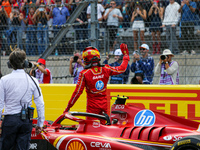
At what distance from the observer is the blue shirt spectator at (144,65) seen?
8.35 meters

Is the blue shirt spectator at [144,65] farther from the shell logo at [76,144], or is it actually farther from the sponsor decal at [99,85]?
the shell logo at [76,144]

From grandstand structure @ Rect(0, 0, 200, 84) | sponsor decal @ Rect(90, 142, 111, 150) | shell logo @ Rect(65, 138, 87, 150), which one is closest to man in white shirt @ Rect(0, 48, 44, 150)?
shell logo @ Rect(65, 138, 87, 150)

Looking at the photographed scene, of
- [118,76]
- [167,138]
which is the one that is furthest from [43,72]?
[167,138]

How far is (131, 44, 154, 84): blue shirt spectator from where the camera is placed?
27.4 ft

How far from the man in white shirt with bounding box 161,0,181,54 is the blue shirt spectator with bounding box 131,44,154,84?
682 mm

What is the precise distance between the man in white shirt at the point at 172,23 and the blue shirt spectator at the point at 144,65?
68 cm

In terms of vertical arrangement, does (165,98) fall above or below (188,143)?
above

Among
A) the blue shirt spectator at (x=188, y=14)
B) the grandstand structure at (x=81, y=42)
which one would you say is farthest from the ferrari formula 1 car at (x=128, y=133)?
the blue shirt spectator at (x=188, y=14)

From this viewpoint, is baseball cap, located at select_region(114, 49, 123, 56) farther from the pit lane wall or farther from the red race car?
the red race car

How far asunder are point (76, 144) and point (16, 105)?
3.68ft

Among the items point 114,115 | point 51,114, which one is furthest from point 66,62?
point 114,115

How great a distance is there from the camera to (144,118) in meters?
5.32

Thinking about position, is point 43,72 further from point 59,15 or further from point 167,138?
point 167,138

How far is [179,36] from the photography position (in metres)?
8.59
